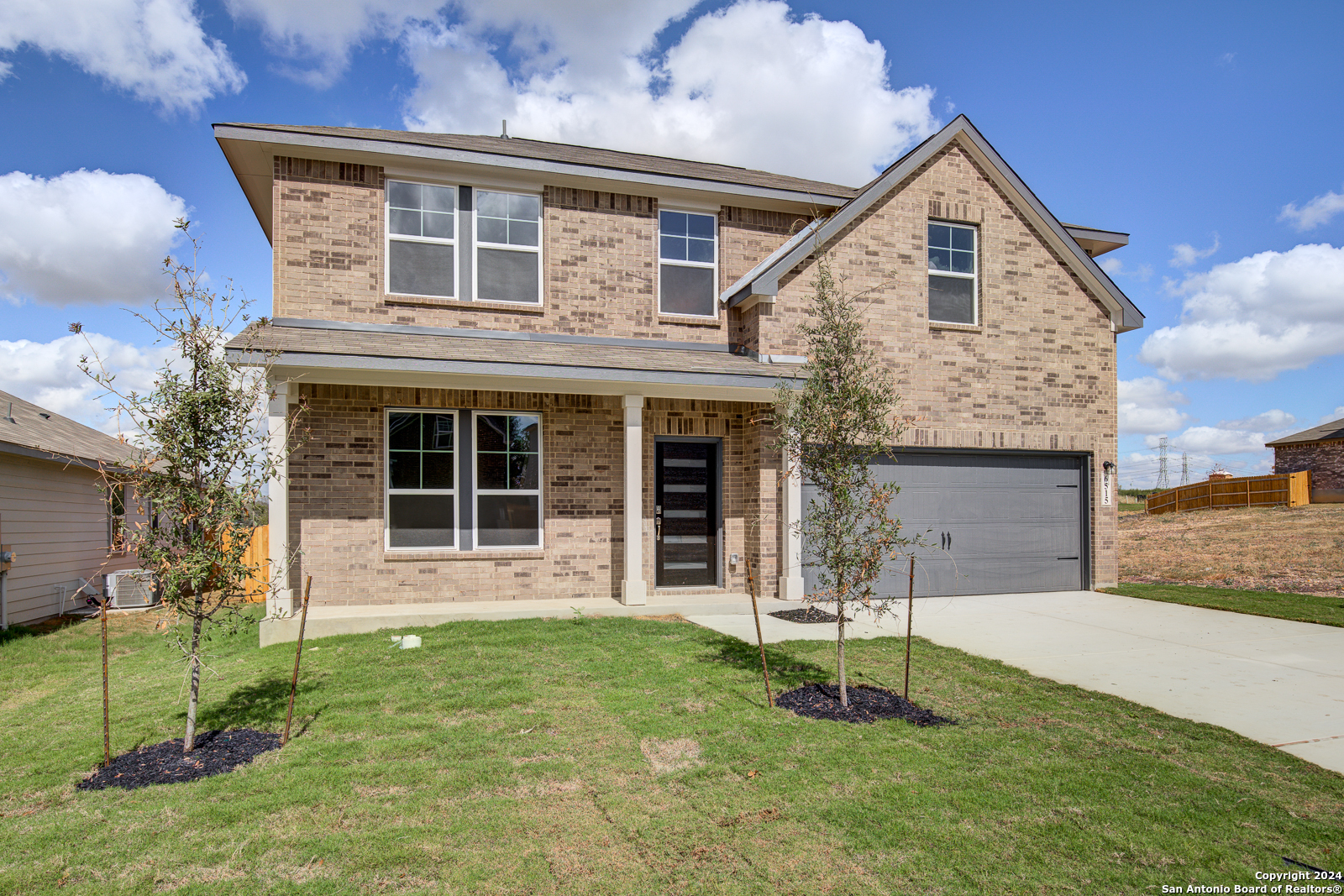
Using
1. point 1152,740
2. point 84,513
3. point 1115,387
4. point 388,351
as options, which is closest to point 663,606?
point 388,351

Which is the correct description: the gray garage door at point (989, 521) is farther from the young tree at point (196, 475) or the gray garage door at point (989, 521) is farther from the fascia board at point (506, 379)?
the young tree at point (196, 475)

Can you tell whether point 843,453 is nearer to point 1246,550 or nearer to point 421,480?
point 421,480

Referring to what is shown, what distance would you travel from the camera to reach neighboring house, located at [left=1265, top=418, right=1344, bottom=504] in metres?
27.0

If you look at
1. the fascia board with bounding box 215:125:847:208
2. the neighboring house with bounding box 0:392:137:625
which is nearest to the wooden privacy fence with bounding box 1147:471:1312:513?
the fascia board with bounding box 215:125:847:208

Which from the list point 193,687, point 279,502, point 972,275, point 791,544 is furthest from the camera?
point 972,275

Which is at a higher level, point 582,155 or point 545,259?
point 582,155

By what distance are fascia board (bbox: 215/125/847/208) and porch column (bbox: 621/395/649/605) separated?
3339mm

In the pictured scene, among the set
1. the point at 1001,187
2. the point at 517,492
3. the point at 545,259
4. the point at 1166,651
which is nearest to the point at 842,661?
the point at 1166,651

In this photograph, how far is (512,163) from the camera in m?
10.3

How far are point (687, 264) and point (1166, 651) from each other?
794 centimetres

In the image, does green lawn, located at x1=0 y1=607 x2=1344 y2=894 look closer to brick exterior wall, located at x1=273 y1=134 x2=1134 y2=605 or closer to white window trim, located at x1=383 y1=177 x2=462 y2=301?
brick exterior wall, located at x1=273 y1=134 x2=1134 y2=605

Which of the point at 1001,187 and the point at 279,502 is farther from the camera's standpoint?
the point at 1001,187

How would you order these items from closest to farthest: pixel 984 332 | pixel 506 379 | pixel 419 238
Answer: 1. pixel 506 379
2. pixel 419 238
3. pixel 984 332

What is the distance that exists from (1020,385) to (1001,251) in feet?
7.20
